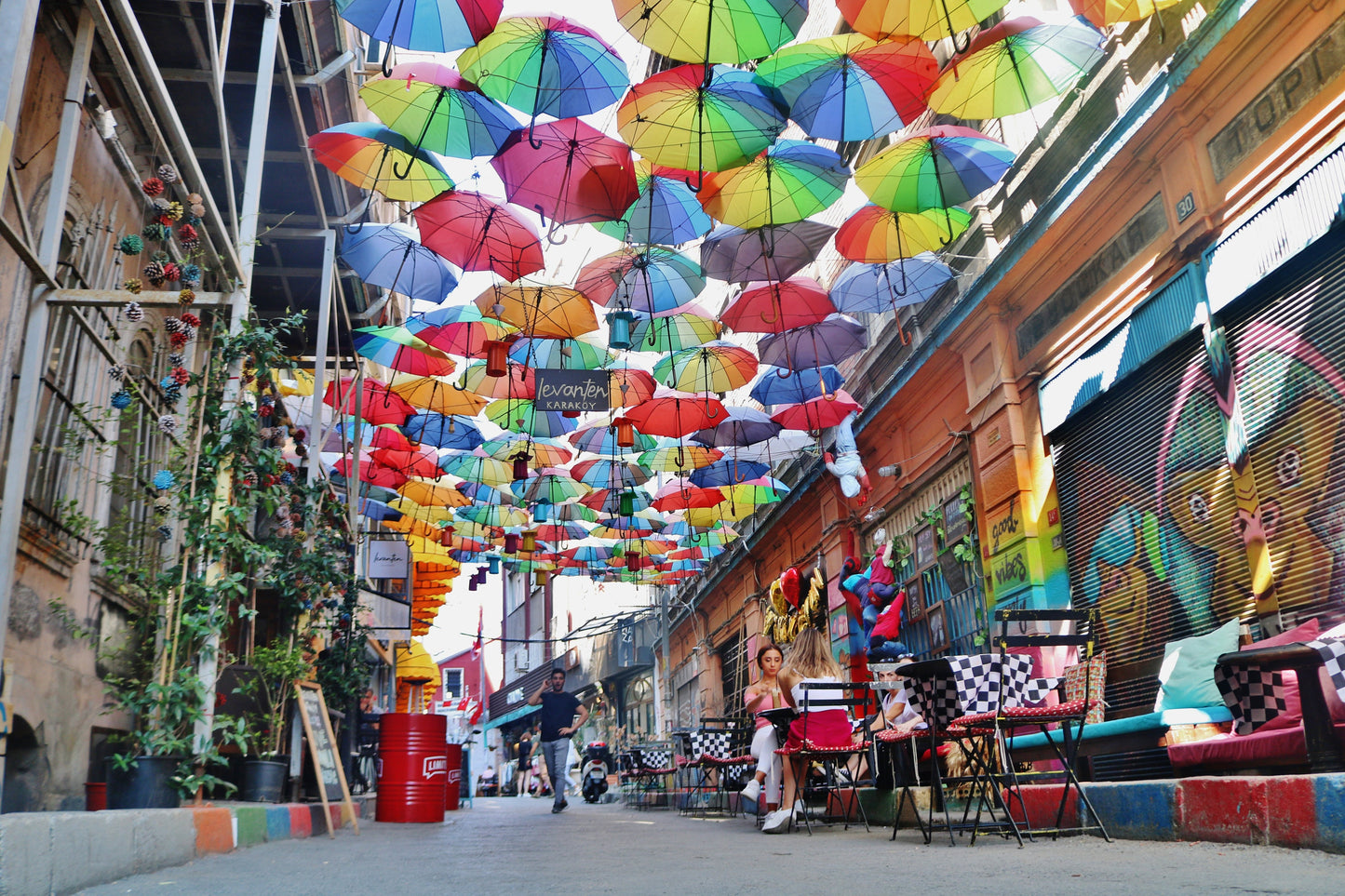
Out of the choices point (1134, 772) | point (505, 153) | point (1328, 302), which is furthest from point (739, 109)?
point (1134, 772)

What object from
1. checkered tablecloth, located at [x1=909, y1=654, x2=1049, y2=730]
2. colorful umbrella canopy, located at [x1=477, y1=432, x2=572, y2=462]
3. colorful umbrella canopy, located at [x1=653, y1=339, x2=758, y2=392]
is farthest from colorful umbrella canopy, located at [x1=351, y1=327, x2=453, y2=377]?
checkered tablecloth, located at [x1=909, y1=654, x2=1049, y2=730]

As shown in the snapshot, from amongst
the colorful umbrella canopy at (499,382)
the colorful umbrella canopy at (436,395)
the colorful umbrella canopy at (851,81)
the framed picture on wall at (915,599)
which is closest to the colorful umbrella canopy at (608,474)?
the colorful umbrella canopy at (436,395)

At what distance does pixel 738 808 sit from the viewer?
1220cm

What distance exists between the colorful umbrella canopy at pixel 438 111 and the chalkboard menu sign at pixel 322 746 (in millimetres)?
4406

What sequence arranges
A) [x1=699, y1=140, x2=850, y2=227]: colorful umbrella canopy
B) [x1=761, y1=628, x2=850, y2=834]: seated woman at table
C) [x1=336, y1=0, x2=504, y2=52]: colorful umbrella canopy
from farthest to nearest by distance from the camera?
[x1=699, y1=140, x2=850, y2=227]: colorful umbrella canopy, [x1=761, y1=628, x2=850, y2=834]: seated woman at table, [x1=336, y1=0, x2=504, y2=52]: colorful umbrella canopy

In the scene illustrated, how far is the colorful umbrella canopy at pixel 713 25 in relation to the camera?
22.2ft

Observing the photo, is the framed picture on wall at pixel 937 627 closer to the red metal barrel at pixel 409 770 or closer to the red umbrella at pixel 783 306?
the red umbrella at pixel 783 306

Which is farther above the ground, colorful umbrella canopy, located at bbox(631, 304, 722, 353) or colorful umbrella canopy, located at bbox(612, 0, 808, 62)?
colorful umbrella canopy, located at bbox(612, 0, 808, 62)

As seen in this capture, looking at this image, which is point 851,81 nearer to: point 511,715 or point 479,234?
point 479,234

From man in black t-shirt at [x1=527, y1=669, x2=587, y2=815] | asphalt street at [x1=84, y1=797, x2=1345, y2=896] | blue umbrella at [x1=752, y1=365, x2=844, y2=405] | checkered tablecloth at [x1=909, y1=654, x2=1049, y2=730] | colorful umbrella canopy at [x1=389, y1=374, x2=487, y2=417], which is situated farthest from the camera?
man in black t-shirt at [x1=527, y1=669, x2=587, y2=815]

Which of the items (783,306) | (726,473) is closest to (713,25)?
(783,306)

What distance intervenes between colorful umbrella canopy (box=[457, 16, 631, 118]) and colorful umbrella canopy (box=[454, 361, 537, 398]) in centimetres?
476

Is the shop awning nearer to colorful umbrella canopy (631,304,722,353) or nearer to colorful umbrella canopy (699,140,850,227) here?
colorful umbrella canopy (631,304,722,353)

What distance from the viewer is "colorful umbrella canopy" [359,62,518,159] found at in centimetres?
764
